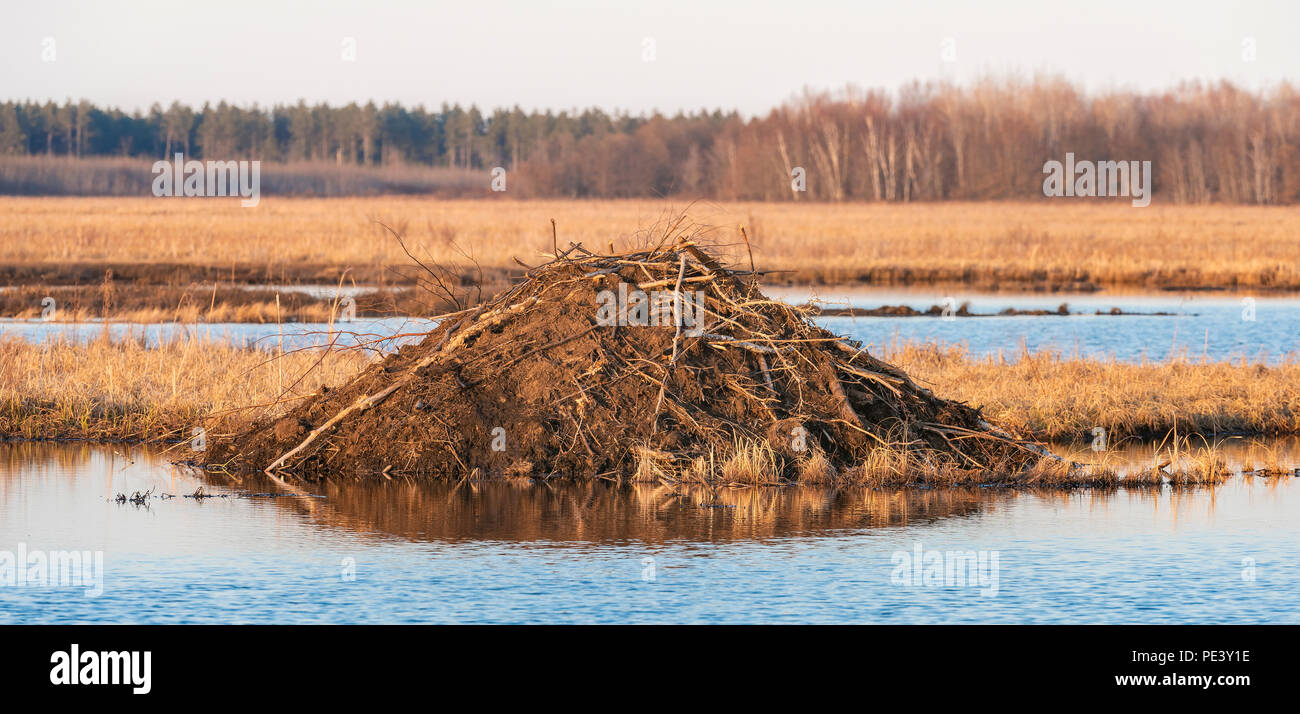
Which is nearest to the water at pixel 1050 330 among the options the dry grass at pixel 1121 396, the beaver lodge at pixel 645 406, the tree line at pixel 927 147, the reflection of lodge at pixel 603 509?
the dry grass at pixel 1121 396

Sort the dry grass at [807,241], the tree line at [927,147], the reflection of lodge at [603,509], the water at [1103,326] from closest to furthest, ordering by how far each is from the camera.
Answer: the reflection of lodge at [603,509] → the water at [1103,326] → the dry grass at [807,241] → the tree line at [927,147]

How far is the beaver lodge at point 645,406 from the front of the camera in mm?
13531

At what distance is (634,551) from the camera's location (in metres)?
10.3

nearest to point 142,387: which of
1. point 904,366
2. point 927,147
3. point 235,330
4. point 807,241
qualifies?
point 904,366

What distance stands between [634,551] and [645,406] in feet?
12.2

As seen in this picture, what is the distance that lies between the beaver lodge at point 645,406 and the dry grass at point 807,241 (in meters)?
15.6

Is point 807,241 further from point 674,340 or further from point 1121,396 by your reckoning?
point 674,340

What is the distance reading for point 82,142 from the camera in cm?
15012

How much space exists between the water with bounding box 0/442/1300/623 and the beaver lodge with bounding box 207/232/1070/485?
0.48 meters

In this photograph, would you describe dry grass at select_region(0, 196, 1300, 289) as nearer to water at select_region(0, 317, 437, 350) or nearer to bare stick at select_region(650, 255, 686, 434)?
water at select_region(0, 317, 437, 350)

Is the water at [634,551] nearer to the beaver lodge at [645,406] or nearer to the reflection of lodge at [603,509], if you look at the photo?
the reflection of lodge at [603,509]

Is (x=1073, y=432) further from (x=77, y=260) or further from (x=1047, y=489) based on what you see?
(x=77, y=260)

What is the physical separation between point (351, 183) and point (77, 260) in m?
87.9

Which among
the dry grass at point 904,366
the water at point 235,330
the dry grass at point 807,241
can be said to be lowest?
the dry grass at point 904,366
